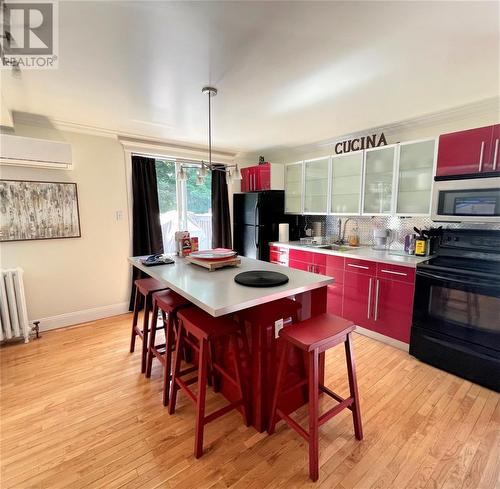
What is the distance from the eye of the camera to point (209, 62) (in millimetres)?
1739

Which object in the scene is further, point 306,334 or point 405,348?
point 405,348

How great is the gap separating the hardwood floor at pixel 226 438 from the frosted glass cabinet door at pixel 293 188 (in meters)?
2.48

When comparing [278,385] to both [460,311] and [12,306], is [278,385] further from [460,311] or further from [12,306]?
[12,306]

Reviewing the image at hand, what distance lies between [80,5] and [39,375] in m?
2.70

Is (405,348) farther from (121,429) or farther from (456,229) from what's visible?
(121,429)

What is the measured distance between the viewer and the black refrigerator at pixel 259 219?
13.5 ft

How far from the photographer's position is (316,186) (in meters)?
3.92

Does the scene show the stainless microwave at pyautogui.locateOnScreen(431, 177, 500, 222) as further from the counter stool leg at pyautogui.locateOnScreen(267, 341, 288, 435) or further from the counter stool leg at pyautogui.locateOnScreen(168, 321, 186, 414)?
the counter stool leg at pyautogui.locateOnScreen(168, 321, 186, 414)

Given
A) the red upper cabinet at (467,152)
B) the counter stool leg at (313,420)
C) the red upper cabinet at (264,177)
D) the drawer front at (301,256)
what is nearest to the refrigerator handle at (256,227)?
the red upper cabinet at (264,177)

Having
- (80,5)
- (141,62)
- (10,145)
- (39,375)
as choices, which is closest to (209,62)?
(141,62)

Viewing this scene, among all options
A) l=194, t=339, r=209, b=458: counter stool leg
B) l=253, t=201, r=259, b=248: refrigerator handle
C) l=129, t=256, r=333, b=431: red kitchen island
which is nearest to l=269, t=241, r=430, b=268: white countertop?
l=253, t=201, r=259, b=248: refrigerator handle

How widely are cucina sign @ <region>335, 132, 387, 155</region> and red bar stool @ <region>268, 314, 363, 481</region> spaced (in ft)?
8.15

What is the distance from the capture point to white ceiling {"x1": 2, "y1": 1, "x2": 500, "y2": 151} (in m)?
1.31

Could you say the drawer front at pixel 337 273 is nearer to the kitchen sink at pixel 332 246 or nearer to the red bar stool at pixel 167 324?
the kitchen sink at pixel 332 246
